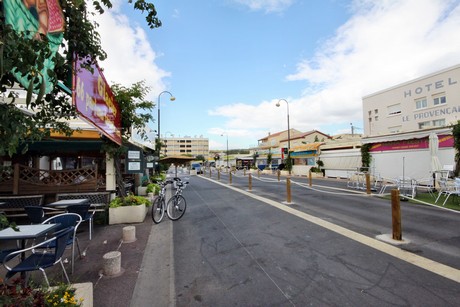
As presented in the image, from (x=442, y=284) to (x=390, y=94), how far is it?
29643mm

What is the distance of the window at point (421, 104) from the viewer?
24647 mm

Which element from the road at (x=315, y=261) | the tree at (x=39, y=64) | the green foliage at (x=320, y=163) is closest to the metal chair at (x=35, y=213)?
the road at (x=315, y=261)

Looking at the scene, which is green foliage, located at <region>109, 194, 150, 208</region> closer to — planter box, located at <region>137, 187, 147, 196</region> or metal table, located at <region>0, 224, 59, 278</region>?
metal table, located at <region>0, 224, 59, 278</region>

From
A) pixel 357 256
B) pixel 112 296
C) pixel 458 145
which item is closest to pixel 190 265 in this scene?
pixel 112 296

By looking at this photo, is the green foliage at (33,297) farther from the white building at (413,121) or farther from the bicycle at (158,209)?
the white building at (413,121)

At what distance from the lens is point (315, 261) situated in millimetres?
4492

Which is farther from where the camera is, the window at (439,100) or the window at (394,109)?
the window at (394,109)

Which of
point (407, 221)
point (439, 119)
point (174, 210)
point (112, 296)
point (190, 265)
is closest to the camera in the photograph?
point (112, 296)

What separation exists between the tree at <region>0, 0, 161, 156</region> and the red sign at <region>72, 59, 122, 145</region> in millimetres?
188

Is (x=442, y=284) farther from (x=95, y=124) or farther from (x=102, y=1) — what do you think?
(x=95, y=124)

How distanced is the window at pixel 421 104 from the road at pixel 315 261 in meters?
21.7

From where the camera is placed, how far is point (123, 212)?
296 inches

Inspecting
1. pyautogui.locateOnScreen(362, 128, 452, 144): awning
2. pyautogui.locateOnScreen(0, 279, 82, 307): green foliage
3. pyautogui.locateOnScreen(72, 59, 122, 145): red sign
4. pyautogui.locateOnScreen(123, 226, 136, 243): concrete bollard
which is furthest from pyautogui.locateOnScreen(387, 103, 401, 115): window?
pyautogui.locateOnScreen(0, 279, 82, 307): green foliage

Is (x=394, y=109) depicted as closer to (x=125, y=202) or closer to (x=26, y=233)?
(x=125, y=202)
